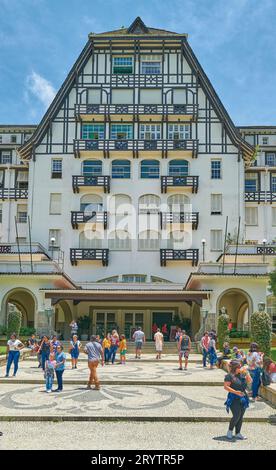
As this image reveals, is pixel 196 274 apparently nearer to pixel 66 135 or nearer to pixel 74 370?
pixel 74 370

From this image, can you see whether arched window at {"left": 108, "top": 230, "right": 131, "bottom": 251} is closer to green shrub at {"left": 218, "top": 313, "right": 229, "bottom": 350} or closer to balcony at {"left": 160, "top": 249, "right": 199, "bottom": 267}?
balcony at {"left": 160, "top": 249, "right": 199, "bottom": 267}

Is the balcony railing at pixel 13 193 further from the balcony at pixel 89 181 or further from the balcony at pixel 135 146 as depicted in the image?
the balcony at pixel 135 146

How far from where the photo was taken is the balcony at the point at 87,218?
173ft

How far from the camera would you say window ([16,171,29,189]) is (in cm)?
5980

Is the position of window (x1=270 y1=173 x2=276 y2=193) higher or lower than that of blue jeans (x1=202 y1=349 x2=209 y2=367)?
higher

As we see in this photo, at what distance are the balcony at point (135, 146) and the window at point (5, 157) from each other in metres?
11.6

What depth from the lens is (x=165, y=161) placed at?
54.7 metres

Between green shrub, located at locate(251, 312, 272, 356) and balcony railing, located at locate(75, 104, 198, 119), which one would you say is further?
balcony railing, located at locate(75, 104, 198, 119)

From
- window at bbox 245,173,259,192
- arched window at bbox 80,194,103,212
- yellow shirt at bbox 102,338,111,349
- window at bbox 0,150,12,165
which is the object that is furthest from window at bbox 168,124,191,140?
yellow shirt at bbox 102,338,111,349

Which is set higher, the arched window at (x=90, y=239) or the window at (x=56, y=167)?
the window at (x=56, y=167)

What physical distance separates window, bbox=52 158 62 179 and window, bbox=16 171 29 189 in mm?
5961

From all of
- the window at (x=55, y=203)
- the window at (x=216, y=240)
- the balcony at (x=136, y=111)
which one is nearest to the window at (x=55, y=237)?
the window at (x=55, y=203)
